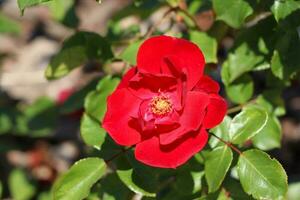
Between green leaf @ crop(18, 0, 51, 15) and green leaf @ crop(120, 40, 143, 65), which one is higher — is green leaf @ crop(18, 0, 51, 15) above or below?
above

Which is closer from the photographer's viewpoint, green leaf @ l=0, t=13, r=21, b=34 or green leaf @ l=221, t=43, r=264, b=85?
green leaf @ l=221, t=43, r=264, b=85

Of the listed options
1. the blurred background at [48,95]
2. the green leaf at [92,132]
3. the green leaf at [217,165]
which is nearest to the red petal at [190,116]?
the green leaf at [217,165]

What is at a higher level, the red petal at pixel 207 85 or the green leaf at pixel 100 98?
the red petal at pixel 207 85

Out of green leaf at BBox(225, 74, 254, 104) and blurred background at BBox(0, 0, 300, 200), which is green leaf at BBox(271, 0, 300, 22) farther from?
blurred background at BBox(0, 0, 300, 200)

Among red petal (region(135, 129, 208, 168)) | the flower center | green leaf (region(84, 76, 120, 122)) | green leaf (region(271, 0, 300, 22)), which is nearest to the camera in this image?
red petal (region(135, 129, 208, 168))

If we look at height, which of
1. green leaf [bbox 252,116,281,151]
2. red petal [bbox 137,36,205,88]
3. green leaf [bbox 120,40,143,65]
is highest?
red petal [bbox 137,36,205,88]

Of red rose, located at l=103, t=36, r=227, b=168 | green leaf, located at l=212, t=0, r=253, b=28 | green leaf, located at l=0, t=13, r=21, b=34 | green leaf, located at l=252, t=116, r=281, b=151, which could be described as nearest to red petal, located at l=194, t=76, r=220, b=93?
red rose, located at l=103, t=36, r=227, b=168

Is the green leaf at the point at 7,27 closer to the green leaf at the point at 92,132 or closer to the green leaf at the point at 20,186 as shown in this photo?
the green leaf at the point at 20,186
